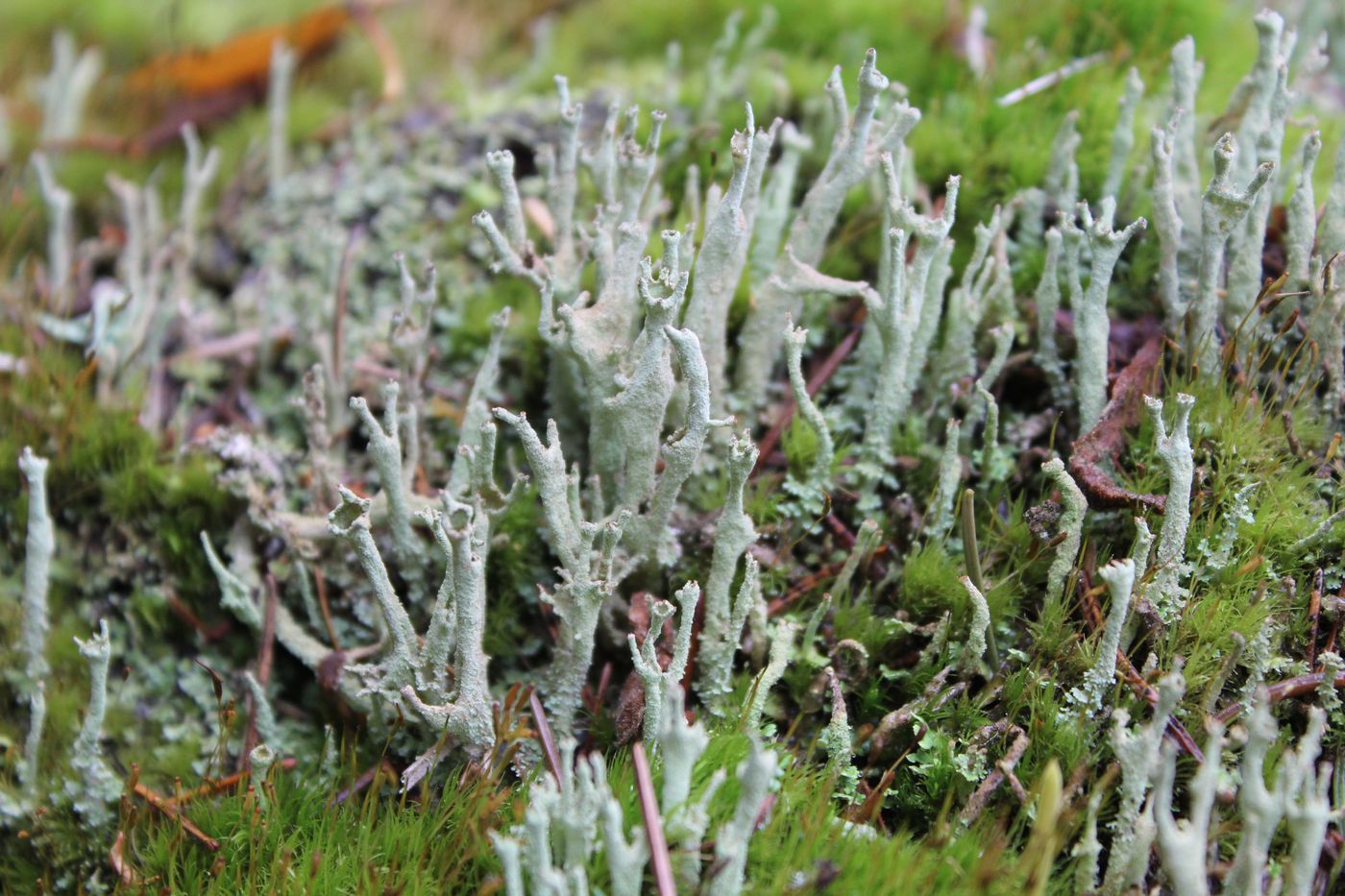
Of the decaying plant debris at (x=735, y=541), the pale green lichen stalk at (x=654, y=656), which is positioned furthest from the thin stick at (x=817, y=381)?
the pale green lichen stalk at (x=654, y=656)

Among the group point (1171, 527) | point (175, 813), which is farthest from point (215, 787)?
point (1171, 527)

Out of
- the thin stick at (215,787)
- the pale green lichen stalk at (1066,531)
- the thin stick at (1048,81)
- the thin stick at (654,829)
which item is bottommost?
the thin stick at (215,787)

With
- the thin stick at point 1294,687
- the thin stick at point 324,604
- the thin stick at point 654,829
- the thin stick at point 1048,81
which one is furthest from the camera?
the thin stick at point 1048,81

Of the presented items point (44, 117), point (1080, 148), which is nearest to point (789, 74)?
point (1080, 148)

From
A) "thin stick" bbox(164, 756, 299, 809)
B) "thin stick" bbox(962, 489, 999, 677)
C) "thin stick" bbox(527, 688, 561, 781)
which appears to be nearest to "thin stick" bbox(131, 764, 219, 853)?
"thin stick" bbox(164, 756, 299, 809)

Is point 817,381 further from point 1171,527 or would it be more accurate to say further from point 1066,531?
point 1171,527

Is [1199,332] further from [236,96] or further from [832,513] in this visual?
[236,96]

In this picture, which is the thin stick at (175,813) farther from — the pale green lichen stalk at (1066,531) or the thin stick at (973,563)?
the pale green lichen stalk at (1066,531)
